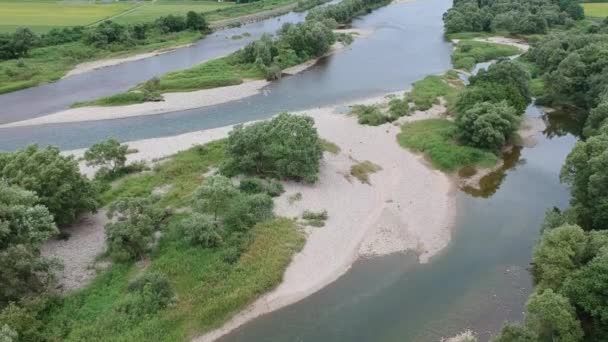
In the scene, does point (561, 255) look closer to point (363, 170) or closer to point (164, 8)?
point (363, 170)

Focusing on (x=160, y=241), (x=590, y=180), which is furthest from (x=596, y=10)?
(x=160, y=241)

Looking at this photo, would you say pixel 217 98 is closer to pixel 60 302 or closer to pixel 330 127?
pixel 330 127

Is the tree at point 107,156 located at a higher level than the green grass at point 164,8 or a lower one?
lower

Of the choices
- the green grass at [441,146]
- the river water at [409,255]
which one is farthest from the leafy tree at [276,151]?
the green grass at [441,146]

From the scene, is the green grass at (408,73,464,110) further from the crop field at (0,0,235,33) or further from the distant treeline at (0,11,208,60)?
the crop field at (0,0,235,33)

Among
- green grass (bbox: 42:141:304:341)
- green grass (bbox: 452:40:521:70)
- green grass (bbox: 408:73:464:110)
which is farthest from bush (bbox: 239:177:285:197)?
green grass (bbox: 452:40:521:70)

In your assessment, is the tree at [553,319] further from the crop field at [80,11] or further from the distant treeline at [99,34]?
the crop field at [80,11]
